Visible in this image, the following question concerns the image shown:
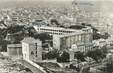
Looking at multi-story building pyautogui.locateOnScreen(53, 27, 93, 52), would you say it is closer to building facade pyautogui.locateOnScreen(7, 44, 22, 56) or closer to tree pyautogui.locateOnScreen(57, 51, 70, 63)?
tree pyautogui.locateOnScreen(57, 51, 70, 63)

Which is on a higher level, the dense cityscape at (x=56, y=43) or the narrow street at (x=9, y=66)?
the dense cityscape at (x=56, y=43)

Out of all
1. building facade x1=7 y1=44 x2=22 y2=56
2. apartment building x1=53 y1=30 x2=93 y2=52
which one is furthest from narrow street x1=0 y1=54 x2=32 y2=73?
apartment building x1=53 y1=30 x2=93 y2=52

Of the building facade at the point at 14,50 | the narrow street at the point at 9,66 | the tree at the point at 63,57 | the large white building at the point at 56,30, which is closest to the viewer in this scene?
the narrow street at the point at 9,66

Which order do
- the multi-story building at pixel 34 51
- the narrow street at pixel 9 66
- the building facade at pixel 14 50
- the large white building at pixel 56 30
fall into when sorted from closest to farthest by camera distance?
the narrow street at pixel 9 66
the multi-story building at pixel 34 51
the building facade at pixel 14 50
the large white building at pixel 56 30

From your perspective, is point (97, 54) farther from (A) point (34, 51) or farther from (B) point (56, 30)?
(B) point (56, 30)

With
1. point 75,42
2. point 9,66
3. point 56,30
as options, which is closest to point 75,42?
point 75,42

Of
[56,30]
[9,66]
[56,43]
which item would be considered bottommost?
[9,66]

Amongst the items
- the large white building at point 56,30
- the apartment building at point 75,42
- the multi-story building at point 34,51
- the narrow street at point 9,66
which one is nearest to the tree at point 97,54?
the apartment building at point 75,42

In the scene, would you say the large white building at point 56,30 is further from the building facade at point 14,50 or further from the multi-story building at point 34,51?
the multi-story building at point 34,51

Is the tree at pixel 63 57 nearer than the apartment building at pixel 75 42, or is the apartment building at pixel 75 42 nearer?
the tree at pixel 63 57

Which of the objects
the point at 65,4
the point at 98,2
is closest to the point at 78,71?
the point at 98,2
